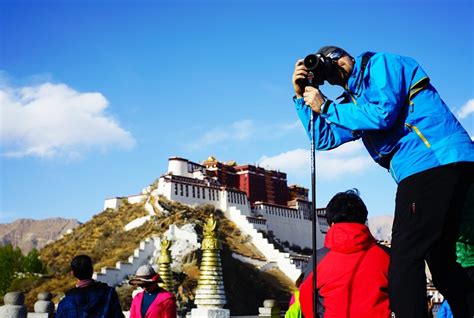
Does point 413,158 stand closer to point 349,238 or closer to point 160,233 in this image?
point 349,238

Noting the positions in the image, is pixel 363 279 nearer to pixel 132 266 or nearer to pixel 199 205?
pixel 132 266

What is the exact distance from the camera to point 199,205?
56.1 m

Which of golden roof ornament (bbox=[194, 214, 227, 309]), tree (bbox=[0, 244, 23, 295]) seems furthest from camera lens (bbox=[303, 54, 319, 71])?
tree (bbox=[0, 244, 23, 295])

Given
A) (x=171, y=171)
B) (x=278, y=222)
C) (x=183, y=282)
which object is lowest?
(x=183, y=282)

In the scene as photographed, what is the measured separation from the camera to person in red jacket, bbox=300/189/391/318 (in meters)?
2.49

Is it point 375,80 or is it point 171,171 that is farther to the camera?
point 171,171

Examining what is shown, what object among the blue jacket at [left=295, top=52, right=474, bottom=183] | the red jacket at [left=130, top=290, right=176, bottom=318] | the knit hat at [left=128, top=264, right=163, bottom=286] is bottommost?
the red jacket at [left=130, top=290, right=176, bottom=318]

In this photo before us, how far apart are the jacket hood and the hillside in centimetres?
3206

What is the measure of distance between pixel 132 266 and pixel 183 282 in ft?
21.3

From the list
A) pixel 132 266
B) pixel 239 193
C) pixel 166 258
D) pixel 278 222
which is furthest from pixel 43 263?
pixel 166 258

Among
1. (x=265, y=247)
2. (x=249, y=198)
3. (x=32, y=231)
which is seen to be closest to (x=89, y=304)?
(x=265, y=247)

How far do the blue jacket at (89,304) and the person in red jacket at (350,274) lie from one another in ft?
6.20

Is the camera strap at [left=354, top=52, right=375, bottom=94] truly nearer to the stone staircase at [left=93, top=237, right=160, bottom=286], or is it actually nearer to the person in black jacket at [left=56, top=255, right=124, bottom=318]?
the person in black jacket at [left=56, top=255, right=124, bottom=318]

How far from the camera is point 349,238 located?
8.56 ft
